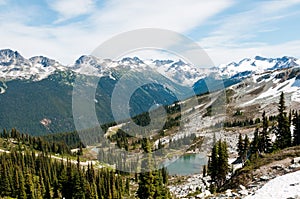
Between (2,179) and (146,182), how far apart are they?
63222mm

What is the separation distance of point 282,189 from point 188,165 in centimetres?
13815

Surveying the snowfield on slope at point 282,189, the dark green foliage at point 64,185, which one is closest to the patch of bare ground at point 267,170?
the snowfield on slope at point 282,189

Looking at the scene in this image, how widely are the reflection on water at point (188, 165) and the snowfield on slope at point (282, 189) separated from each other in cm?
10841

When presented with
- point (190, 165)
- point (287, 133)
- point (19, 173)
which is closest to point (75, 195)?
point (19, 173)

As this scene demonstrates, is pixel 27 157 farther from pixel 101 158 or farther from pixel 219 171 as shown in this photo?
pixel 219 171

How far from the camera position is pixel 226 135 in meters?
198

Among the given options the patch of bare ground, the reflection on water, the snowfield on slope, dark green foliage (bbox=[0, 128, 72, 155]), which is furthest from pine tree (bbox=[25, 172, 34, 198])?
dark green foliage (bbox=[0, 128, 72, 155])

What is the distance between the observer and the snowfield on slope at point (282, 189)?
106ft

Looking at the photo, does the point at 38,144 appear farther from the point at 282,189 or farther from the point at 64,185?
the point at 282,189

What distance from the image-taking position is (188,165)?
170 meters

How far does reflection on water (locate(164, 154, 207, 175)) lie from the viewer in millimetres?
153562

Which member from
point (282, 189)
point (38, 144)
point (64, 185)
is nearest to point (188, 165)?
point (64, 185)

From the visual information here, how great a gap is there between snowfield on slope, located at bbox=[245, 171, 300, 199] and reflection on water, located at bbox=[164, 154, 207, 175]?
108 meters

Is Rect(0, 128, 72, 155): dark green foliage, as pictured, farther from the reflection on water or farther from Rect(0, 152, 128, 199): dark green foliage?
Rect(0, 152, 128, 199): dark green foliage
